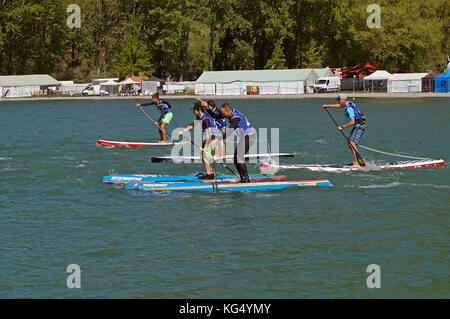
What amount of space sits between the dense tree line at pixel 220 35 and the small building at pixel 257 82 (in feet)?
39.1

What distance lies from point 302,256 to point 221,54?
402ft

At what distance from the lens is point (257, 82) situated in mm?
109188

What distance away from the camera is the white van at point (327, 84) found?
106m

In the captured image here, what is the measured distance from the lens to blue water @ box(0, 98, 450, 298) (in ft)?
48.2

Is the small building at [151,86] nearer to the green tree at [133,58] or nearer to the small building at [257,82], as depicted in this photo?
the small building at [257,82]

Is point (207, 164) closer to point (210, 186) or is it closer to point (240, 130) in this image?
point (210, 186)

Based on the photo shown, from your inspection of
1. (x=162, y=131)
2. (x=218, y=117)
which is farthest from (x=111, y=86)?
(x=218, y=117)

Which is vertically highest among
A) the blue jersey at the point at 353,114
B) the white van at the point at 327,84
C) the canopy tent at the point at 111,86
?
the canopy tent at the point at 111,86

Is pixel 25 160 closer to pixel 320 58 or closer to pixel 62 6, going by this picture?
pixel 320 58

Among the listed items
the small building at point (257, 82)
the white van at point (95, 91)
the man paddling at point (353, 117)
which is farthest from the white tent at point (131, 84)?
the man paddling at point (353, 117)

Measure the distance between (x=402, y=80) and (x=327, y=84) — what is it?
12269 mm

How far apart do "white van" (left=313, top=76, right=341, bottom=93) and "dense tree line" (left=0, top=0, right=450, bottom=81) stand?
7819 millimetres

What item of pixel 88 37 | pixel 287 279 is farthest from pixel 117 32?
pixel 287 279

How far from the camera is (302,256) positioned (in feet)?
54.1
